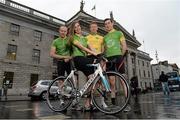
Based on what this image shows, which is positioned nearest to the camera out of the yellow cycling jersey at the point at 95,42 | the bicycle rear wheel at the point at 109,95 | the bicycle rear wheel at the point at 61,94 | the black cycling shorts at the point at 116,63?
the bicycle rear wheel at the point at 109,95

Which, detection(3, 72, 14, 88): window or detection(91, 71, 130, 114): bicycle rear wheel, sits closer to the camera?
detection(91, 71, 130, 114): bicycle rear wheel

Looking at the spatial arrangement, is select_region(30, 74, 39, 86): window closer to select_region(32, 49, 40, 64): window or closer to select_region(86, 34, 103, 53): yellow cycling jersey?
select_region(32, 49, 40, 64): window

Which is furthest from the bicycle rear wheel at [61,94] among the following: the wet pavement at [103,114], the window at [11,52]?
the window at [11,52]

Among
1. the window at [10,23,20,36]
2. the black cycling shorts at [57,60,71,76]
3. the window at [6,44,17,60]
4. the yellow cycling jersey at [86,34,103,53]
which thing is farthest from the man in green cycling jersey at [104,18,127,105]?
the window at [10,23,20,36]

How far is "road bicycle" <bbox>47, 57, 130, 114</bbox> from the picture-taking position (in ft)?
12.6

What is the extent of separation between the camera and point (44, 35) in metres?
27.8

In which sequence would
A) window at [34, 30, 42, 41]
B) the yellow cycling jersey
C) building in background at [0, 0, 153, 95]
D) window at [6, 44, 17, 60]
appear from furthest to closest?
window at [34, 30, 42, 41] → window at [6, 44, 17, 60] → building in background at [0, 0, 153, 95] → the yellow cycling jersey

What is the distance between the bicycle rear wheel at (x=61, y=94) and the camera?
180 inches

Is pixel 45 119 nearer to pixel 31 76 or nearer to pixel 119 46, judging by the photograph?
pixel 119 46

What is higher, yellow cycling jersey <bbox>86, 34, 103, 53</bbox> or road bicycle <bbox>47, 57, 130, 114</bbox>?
yellow cycling jersey <bbox>86, 34, 103, 53</bbox>

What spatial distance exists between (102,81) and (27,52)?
2316cm

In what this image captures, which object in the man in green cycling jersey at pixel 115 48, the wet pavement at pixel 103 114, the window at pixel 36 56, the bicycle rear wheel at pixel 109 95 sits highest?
the window at pixel 36 56

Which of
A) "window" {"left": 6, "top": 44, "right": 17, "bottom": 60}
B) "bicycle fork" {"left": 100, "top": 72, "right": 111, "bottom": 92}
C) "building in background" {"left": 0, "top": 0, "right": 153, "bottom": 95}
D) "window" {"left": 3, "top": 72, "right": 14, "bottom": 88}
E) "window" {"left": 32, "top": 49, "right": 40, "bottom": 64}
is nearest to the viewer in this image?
"bicycle fork" {"left": 100, "top": 72, "right": 111, "bottom": 92}

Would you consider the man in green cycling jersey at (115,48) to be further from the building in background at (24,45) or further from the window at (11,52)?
the window at (11,52)
